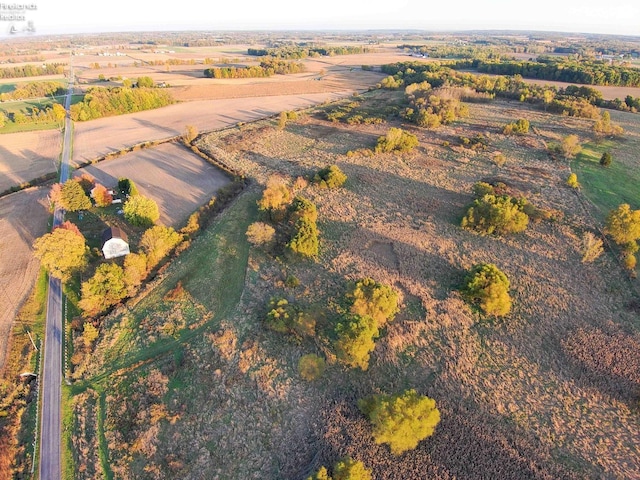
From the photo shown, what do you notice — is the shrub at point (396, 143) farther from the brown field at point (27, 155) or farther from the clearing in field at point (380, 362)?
the brown field at point (27, 155)

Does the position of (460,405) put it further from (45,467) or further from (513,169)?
(513,169)

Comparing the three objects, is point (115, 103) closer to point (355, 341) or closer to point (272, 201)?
point (272, 201)

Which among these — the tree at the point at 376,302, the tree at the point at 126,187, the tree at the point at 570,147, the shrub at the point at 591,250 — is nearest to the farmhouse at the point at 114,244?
the tree at the point at 126,187

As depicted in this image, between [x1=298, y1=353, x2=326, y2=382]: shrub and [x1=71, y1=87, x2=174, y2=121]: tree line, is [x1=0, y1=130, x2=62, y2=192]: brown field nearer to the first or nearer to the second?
[x1=71, y1=87, x2=174, y2=121]: tree line

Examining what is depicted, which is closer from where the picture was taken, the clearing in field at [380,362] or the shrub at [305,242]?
the clearing in field at [380,362]

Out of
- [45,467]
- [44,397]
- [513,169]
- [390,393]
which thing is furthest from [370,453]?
[513,169]

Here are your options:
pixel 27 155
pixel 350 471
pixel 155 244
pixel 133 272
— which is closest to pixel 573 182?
pixel 350 471

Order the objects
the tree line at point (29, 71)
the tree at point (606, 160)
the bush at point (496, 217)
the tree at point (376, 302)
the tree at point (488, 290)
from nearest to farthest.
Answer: the tree at point (376, 302), the tree at point (488, 290), the bush at point (496, 217), the tree at point (606, 160), the tree line at point (29, 71)

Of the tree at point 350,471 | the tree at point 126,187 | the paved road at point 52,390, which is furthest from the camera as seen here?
the tree at point 126,187
